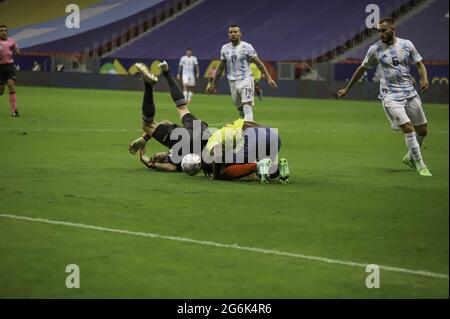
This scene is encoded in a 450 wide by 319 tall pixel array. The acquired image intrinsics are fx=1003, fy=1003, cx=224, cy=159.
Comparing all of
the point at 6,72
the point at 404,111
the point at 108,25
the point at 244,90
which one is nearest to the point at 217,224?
the point at 404,111

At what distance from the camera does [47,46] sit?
62.0 metres

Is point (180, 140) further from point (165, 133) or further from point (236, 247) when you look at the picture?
point (236, 247)

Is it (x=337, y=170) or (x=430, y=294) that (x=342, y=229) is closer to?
(x=430, y=294)

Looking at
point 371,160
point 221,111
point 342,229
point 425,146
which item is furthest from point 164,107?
point 342,229

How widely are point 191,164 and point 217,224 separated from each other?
4132mm

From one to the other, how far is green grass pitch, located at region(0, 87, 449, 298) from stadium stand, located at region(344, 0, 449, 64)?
100 ft

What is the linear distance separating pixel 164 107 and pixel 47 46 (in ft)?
93.8

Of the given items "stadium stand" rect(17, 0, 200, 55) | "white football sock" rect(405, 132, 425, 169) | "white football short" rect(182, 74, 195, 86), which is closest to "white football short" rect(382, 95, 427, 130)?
"white football sock" rect(405, 132, 425, 169)

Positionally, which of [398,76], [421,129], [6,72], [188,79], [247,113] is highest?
[188,79]

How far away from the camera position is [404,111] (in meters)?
15.6

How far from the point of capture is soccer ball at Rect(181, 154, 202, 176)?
14211 millimetres

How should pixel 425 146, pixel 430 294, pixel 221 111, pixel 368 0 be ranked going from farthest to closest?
pixel 368 0 < pixel 221 111 < pixel 425 146 < pixel 430 294

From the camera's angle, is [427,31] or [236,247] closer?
[236,247]
